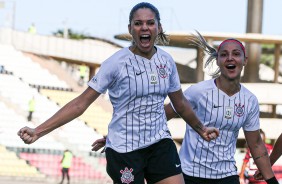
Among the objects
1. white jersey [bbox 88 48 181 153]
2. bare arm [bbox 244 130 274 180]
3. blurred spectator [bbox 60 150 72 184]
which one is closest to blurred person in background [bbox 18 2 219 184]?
white jersey [bbox 88 48 181 153]

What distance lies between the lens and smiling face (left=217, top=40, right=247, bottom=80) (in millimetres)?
8539

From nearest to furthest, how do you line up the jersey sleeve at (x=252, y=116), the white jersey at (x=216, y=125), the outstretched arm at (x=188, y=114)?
1. the outstretched arm at (x=188, y=114)
2. the white jersey at (x=216, y=125)
3. the jersey sleeve at (x=252, y=116)

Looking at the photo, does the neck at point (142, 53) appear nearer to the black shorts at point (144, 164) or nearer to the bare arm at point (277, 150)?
the black shorts at point (144, 164)

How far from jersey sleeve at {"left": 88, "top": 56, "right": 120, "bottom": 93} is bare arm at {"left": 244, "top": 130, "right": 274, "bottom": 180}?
6.41ft

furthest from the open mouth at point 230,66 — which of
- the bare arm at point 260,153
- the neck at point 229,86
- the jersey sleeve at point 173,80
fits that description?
the jersey sleeve at point 173,80

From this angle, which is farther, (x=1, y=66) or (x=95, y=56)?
(x=95, y=56)

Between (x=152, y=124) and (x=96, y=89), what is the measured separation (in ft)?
1.74

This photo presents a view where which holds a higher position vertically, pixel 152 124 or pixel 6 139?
pixel 152 124

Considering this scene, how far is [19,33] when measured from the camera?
5488 centimetres

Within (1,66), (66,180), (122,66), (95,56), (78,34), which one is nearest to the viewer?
(122,66)

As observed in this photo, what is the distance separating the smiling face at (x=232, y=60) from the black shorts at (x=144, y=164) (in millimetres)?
1285

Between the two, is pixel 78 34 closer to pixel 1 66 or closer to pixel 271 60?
pixel 271 60

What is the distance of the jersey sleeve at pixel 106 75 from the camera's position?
7.36 m

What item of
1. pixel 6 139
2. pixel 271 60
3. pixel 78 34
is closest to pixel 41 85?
pixel 6 139
